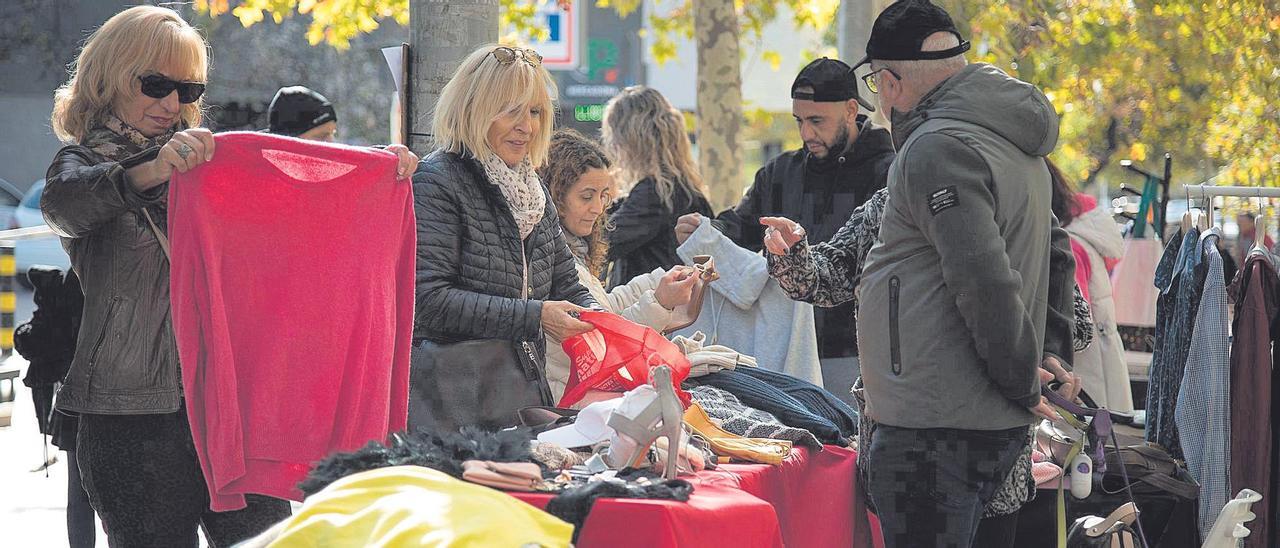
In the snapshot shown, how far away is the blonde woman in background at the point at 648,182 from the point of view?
20.0ft

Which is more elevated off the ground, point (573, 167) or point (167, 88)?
point (167, 88)

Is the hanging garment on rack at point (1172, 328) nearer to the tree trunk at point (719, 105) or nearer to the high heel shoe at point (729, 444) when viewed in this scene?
the high heel shoe at point (729, 444)

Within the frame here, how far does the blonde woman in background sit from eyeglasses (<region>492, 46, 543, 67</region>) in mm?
2048

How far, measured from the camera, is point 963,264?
323 centimetres

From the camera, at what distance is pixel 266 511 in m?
3.51

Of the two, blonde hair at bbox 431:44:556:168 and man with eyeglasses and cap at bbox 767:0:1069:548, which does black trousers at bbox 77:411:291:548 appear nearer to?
blonde hair at bbox 431:44:556:168

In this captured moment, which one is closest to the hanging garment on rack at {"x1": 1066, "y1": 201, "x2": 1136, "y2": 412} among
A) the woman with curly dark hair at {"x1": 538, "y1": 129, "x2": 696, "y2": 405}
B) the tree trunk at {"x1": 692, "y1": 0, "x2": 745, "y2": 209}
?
the woman with curly dark hair at {"x1": 538, "y1": 129, "x2": 696, "y2": 405}

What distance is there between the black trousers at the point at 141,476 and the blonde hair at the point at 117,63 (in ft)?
2.23

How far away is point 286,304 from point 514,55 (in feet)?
3.06

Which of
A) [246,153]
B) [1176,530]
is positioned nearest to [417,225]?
[246,153]

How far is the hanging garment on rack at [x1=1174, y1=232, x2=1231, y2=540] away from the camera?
4980mm

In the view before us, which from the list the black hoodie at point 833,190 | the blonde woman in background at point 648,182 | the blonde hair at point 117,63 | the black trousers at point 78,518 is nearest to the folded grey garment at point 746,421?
the black hoodie at point 833,190

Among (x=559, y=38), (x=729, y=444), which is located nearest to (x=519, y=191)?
(x=729, y=444)

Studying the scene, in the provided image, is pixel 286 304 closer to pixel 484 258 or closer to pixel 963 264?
pixel 484 258
